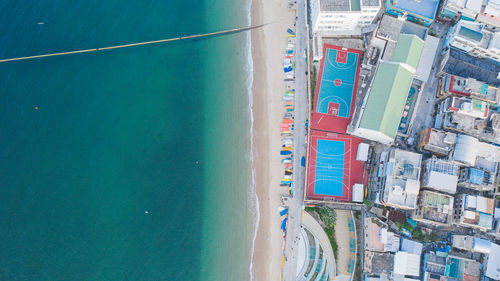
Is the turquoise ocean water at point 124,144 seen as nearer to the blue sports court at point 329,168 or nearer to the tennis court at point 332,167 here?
the tennis court at point 332,167

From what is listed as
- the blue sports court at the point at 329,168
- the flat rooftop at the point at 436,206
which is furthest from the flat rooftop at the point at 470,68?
the blue sports court at the point at 329,168

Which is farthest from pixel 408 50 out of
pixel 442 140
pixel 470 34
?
pixel 442 140

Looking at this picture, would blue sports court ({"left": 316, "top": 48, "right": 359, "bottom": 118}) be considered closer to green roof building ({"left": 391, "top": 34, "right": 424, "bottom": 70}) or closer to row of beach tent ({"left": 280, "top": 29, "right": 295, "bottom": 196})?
row of beach tent ({"left": 280, "top": 29, "right": 295, "bottom": 196})

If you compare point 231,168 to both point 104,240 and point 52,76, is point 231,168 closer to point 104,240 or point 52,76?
point 104,240

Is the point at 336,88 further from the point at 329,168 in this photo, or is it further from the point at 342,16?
the point at 329,168

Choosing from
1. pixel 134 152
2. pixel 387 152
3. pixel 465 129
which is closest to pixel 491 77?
pixel 465 129

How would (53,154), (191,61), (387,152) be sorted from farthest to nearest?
(191,61), (53,154), (387,152)

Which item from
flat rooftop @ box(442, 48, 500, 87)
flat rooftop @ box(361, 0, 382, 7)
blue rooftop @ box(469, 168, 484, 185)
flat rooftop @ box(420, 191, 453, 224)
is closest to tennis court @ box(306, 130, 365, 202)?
flat rooftop @ box(420, 191, 453, 224)
